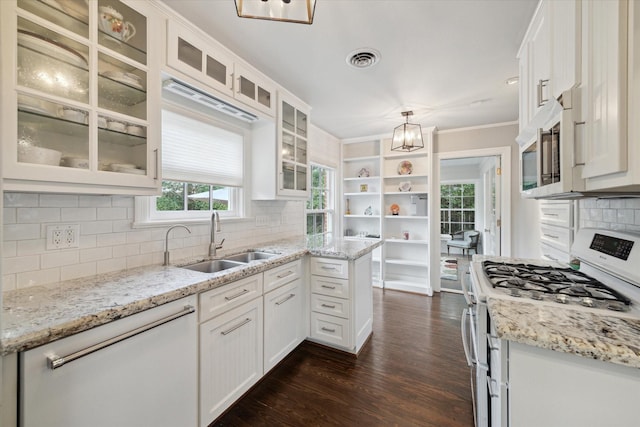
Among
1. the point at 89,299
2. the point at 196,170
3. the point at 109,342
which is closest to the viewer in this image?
the point at 109,342

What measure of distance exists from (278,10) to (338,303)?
2067mm

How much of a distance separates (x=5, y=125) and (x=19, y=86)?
18cm

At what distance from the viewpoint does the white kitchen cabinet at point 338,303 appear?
226cm

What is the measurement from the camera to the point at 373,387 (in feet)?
6.27

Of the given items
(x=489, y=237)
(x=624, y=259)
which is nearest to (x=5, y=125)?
(x=624, y=259)

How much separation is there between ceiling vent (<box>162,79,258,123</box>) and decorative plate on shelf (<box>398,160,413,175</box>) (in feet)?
8.67

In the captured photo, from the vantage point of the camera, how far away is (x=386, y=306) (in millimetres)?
3484

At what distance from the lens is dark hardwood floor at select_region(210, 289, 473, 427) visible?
1634 millimetres

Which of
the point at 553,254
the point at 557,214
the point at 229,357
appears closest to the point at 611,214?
the point at 557,214

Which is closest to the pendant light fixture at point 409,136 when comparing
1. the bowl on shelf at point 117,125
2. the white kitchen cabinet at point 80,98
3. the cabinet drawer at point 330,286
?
the cabinet drawer at point 330,286

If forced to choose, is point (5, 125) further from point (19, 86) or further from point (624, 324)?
point (624, 324)

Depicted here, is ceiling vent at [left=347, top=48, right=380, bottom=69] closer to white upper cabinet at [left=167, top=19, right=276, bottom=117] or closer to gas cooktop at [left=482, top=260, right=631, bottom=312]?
white upper cabinet at [left=167, top=19, right=276, bottom=117]

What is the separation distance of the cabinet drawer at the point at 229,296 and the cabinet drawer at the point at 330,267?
671mm

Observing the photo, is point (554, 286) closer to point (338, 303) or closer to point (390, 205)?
point (338, 303)
